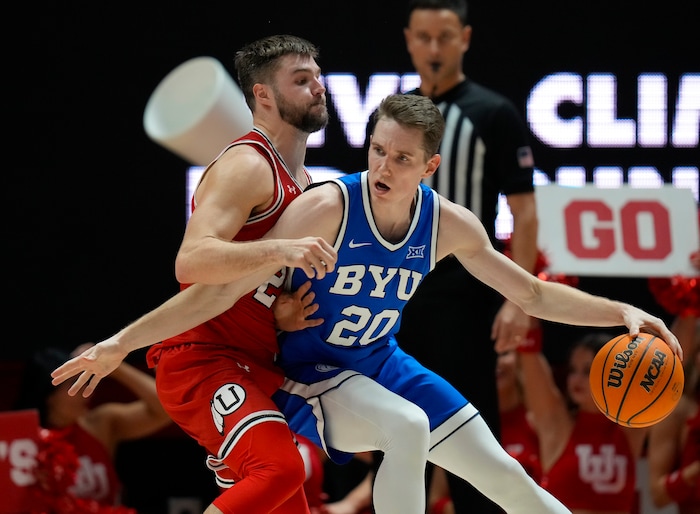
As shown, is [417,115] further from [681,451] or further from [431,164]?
[681,451]

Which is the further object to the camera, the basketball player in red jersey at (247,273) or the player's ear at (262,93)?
the player's ear at (262,93)

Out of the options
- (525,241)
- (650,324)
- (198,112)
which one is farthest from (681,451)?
(198,112)

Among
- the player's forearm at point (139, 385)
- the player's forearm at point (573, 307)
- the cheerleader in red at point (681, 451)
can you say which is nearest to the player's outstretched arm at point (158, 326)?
the player's forearm at point (573, 307)

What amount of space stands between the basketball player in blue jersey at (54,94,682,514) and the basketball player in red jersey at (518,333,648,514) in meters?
1.88

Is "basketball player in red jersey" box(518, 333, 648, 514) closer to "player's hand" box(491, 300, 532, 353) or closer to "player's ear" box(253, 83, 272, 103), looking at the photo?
"player's hand" box(491, 300, 532, 353)

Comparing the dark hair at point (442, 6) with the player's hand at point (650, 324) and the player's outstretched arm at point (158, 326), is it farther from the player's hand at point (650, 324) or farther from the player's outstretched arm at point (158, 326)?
the player's outstretched arm at point (158, 326)

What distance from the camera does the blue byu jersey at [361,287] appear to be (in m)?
3.91

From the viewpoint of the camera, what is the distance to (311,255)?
3.48 meters

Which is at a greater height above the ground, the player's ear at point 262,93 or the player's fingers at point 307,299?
the player's ear at point 262,93

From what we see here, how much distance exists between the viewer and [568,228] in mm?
5816

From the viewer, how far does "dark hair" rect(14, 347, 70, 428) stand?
20.1 feet

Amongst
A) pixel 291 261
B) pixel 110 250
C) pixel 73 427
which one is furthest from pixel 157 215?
pixel 291 261

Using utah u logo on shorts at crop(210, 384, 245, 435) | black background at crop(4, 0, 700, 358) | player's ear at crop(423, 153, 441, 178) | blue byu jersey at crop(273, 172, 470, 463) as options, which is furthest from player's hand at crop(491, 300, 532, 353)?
black background at crop(4, 0, 700, 358)

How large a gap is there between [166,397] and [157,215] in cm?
247
